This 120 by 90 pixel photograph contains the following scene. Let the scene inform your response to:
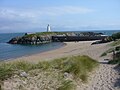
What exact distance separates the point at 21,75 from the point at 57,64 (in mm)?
2350

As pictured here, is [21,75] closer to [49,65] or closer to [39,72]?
[39,72]

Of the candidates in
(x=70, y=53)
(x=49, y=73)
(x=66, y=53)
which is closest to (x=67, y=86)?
(x=49, y=73)

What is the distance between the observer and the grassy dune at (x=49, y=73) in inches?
319

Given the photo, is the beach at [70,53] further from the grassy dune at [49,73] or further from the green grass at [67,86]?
the green grass at [67,86]

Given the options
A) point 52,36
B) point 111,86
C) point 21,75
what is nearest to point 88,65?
point 111,86

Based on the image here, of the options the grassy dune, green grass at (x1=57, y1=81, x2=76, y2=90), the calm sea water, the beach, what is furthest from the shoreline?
green grass at (x1=57, y1=81, x2=76, y2=90)

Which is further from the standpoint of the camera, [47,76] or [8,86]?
[47,76]

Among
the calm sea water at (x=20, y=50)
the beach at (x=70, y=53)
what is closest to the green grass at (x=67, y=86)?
the beach at (x=70, y=53)

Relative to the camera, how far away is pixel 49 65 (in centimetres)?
1023

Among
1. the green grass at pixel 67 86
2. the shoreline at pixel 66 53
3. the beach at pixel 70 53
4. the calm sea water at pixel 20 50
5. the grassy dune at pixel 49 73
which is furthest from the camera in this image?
the calm sea water at pixel 20 50

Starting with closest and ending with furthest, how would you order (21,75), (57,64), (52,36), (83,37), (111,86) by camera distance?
(21,75) → (111,86) → (57,64) → (83,37) → (52,36)

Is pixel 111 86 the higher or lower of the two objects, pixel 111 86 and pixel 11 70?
the lower

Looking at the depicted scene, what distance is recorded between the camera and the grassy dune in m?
8.11

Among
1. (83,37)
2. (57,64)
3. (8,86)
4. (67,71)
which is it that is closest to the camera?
(8,86)
